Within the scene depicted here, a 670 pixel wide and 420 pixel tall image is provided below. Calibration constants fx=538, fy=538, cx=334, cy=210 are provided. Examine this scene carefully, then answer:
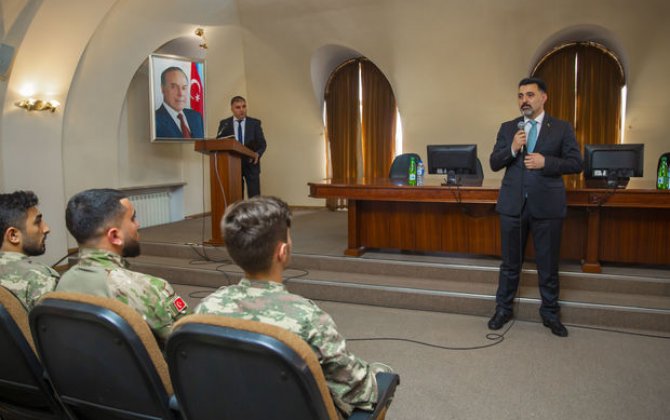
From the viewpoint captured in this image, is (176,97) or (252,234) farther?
(176,97)

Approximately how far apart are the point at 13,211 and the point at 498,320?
286cm

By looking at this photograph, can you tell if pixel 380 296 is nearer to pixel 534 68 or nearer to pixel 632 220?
pixel 632 220

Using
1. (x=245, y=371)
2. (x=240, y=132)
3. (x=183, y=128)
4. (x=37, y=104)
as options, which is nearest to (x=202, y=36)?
(x=183, y=128)

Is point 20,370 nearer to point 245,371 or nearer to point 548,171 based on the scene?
point 245,371

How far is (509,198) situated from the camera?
337 cm

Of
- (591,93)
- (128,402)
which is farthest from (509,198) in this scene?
(591,93)

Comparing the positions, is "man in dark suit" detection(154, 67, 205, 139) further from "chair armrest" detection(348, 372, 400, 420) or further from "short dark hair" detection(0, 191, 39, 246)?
"chair armrest" detection(348, 372, 400, 420)

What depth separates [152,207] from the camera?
690 cm

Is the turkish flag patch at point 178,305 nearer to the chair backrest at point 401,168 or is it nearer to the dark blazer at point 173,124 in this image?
the chair backrest at point 401,168

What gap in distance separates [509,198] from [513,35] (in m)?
3.69

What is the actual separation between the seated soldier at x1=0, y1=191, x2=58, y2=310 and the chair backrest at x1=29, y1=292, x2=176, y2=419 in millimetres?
468

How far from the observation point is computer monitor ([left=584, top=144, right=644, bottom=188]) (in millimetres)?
3895

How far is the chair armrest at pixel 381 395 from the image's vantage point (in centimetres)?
144

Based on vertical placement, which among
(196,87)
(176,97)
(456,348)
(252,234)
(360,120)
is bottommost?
(456,348)
